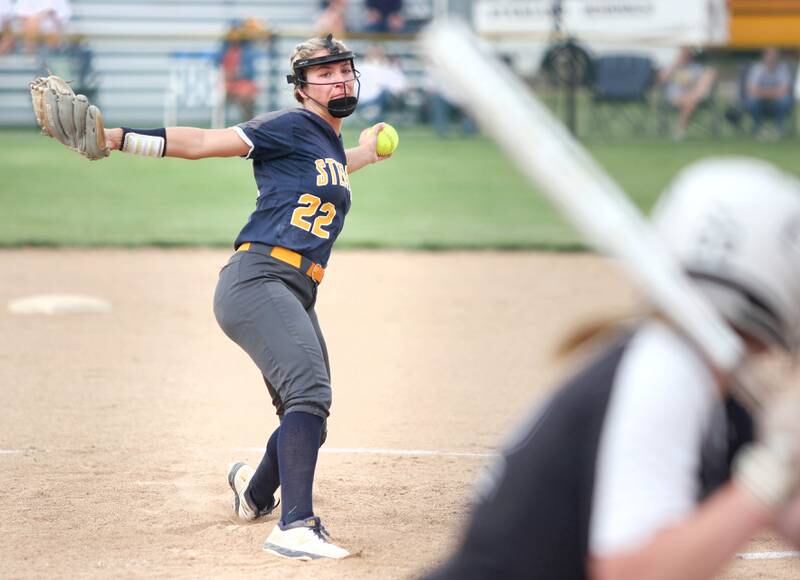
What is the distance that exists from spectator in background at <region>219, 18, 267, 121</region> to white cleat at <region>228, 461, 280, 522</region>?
17.4m

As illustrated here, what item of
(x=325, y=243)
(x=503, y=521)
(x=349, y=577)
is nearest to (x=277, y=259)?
(x=325, y=243)

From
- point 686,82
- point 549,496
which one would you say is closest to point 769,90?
point 686,82

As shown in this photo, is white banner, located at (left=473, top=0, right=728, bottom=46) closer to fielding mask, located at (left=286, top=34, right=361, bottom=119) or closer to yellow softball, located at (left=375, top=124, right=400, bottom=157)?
yellow softball, located at (left=375, top=124, right=400, bottom=157)

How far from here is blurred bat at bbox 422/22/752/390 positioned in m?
1.99

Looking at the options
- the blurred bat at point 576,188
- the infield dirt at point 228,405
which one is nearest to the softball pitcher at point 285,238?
the infield dirt at point 228,405

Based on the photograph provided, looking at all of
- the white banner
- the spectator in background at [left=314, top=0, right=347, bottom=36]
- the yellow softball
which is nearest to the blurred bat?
the yellow softball

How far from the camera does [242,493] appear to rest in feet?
18.1

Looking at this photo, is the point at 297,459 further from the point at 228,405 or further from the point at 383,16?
the point at 383,16

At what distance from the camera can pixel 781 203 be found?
2088mm

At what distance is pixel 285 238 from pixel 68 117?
3.15 ft

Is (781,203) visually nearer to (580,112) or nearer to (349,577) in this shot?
(349,577)

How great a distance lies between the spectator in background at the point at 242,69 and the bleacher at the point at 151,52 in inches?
9.7

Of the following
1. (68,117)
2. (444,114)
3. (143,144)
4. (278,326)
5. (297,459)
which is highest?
(68,117)

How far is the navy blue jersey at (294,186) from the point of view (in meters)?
5.16
